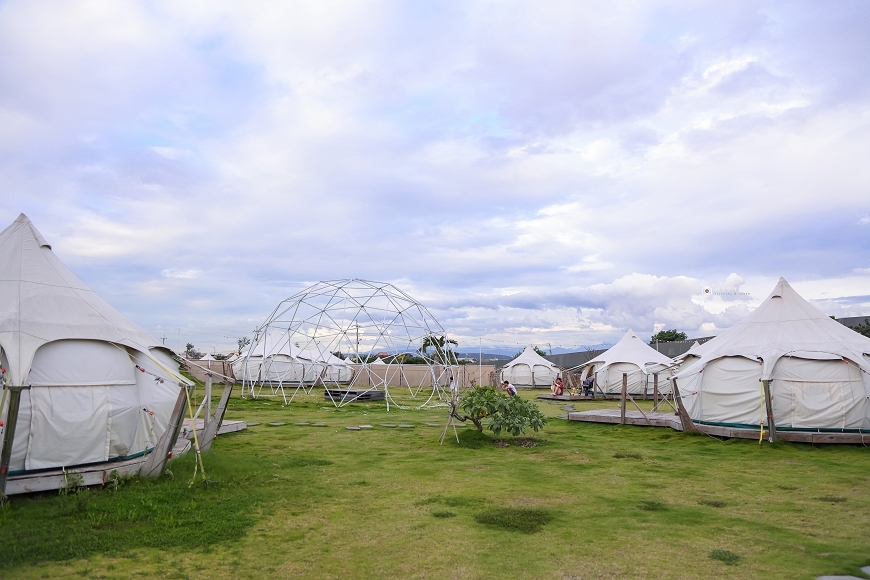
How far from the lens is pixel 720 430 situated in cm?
1294

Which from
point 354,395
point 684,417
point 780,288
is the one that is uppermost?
point 780,288

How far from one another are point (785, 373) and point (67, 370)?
41.5ft

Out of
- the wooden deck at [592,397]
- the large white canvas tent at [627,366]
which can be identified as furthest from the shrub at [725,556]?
the large white canvas tent at [627,366]

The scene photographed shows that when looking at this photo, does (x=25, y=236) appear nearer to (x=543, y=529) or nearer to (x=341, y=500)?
(x=341, y=500)

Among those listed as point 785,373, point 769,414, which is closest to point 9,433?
point 769,414

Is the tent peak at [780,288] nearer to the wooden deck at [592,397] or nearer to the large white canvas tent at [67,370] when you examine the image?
the wooden deck at [592,397]

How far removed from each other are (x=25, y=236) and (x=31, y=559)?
526cm

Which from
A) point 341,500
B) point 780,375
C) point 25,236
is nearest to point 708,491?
point 341,500

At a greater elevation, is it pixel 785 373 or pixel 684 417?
pixel 785 373

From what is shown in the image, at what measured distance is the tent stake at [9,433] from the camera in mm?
6363

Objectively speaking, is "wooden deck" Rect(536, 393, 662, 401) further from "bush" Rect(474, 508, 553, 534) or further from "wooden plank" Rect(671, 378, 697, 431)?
"bush" Rect(474, 508, 553, 534)

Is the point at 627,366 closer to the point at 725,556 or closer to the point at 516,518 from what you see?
the point at 516,518

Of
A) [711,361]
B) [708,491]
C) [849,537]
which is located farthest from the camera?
[711,361]

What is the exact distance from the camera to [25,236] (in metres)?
8.67
